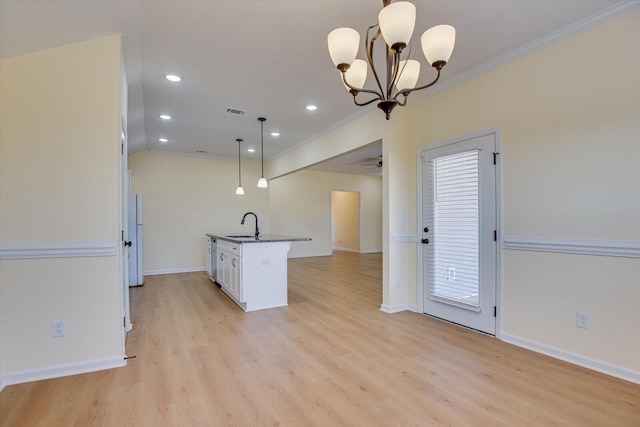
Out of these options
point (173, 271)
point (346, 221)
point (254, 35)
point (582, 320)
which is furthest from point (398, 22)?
point (346, 221)

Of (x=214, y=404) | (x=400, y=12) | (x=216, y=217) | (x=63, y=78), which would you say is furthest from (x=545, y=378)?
(x=216, y=217)

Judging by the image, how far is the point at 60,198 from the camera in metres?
2.37

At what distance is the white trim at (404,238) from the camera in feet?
12.8

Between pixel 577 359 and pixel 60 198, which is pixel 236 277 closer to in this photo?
pixel 60 198

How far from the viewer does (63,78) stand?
94.3 inches

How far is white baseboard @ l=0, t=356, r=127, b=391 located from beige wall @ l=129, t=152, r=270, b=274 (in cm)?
442

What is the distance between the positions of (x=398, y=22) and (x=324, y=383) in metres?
2.27

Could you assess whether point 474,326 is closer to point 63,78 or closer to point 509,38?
point 509,38

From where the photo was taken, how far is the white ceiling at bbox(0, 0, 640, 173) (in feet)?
7.00

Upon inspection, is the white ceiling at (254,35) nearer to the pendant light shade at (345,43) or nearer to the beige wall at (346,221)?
the pendant light shade at (345,43)

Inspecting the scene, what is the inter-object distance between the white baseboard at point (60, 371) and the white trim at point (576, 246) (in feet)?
11.4

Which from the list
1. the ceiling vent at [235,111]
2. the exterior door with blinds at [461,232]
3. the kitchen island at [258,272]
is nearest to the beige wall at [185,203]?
the kitchen island at [258,272]

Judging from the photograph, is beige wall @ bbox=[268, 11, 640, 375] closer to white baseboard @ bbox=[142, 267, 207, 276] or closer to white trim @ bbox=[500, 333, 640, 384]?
white trim @ bbox=[500, 333, 640, 384]

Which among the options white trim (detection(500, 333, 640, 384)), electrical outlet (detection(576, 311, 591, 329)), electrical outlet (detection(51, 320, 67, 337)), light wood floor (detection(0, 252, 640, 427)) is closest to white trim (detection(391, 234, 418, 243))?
light wood floor (detection(0, 252, 640, 427))
